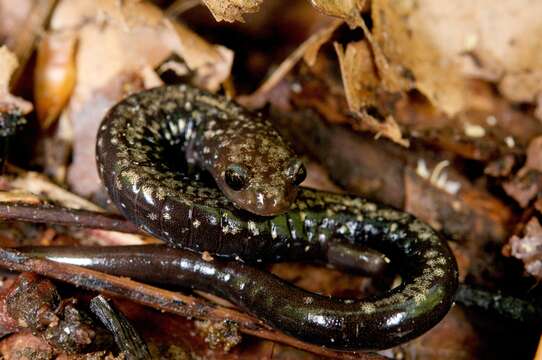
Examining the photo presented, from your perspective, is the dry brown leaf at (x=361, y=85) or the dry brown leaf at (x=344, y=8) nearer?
the dry brown leaf at (x=344, y=8)

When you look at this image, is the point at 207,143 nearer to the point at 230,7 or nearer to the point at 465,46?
the point at 230,7

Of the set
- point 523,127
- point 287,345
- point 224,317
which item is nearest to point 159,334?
point 224,317

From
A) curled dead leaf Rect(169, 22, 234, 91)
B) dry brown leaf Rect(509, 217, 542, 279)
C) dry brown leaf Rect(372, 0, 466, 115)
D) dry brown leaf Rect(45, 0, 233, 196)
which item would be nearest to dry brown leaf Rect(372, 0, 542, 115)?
dry brown leaf Rect(372, 0, 466, 115)

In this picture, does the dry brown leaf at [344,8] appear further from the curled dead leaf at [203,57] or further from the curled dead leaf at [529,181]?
the curled dead leaf at [529,181]

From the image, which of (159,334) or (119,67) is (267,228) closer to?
(159,334)

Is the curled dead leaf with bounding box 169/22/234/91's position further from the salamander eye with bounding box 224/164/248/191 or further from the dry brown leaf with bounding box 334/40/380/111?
the salamander eye with bounding box 224/164/248/191

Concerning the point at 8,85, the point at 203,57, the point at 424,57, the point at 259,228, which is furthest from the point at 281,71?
the point at 8,85

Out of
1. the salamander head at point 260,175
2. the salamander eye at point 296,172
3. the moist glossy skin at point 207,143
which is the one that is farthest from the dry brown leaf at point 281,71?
the salamander eye at point 296,172
